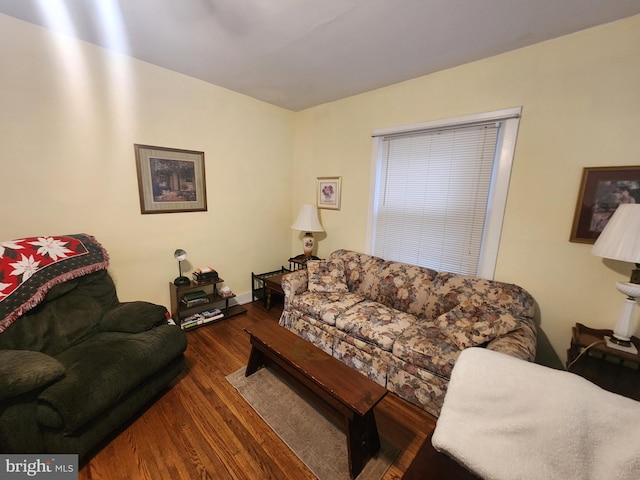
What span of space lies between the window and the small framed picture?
49cm

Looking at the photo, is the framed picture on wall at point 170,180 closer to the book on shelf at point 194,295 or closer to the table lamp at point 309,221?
the book on shelf at point 194,295

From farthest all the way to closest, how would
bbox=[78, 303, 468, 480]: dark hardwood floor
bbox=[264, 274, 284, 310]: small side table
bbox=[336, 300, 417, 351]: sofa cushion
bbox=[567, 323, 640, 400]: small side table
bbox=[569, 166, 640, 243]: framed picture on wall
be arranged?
bbox=[264, 274, 284, 310]: small side table
bbox=[336, 300, 417, 351]: sofa cushion
bbox=[569, 166, 640, 243]: framed picture on wall
bbox=[567, 323, 640, 400]: small side table
bbox=[78, 303, 468, 480]: dark hardwood floor

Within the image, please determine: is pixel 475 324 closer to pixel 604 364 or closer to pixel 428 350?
pixel 428 350

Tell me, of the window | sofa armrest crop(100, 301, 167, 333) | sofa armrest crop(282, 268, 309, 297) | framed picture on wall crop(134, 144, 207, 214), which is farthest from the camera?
sofa armrest crop(282, 268, 309, 297)

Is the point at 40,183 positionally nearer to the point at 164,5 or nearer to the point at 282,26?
the point at 164,5

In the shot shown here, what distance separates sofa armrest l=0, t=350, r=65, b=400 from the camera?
109 centimetres

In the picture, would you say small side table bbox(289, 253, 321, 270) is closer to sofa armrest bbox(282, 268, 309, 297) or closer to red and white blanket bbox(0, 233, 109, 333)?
sofa armrest bbox(282, 268, 309, 297)

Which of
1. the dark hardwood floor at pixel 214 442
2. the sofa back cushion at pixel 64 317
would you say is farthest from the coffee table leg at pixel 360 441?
the sofa back cushion at pixel 64 317

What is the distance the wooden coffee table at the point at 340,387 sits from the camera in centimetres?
129

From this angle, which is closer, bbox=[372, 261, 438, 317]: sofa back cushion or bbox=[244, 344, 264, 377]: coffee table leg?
bbox=[244, 344, 264, 377]: coffee table leg

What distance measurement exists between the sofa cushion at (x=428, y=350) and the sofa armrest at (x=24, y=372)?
6.43ft

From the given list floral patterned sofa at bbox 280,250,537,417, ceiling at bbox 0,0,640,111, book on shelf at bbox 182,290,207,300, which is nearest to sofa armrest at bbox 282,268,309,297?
floral patterned sofa at bbox 280,250,537,417

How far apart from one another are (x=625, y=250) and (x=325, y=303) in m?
1.98

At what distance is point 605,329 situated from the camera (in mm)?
1722
